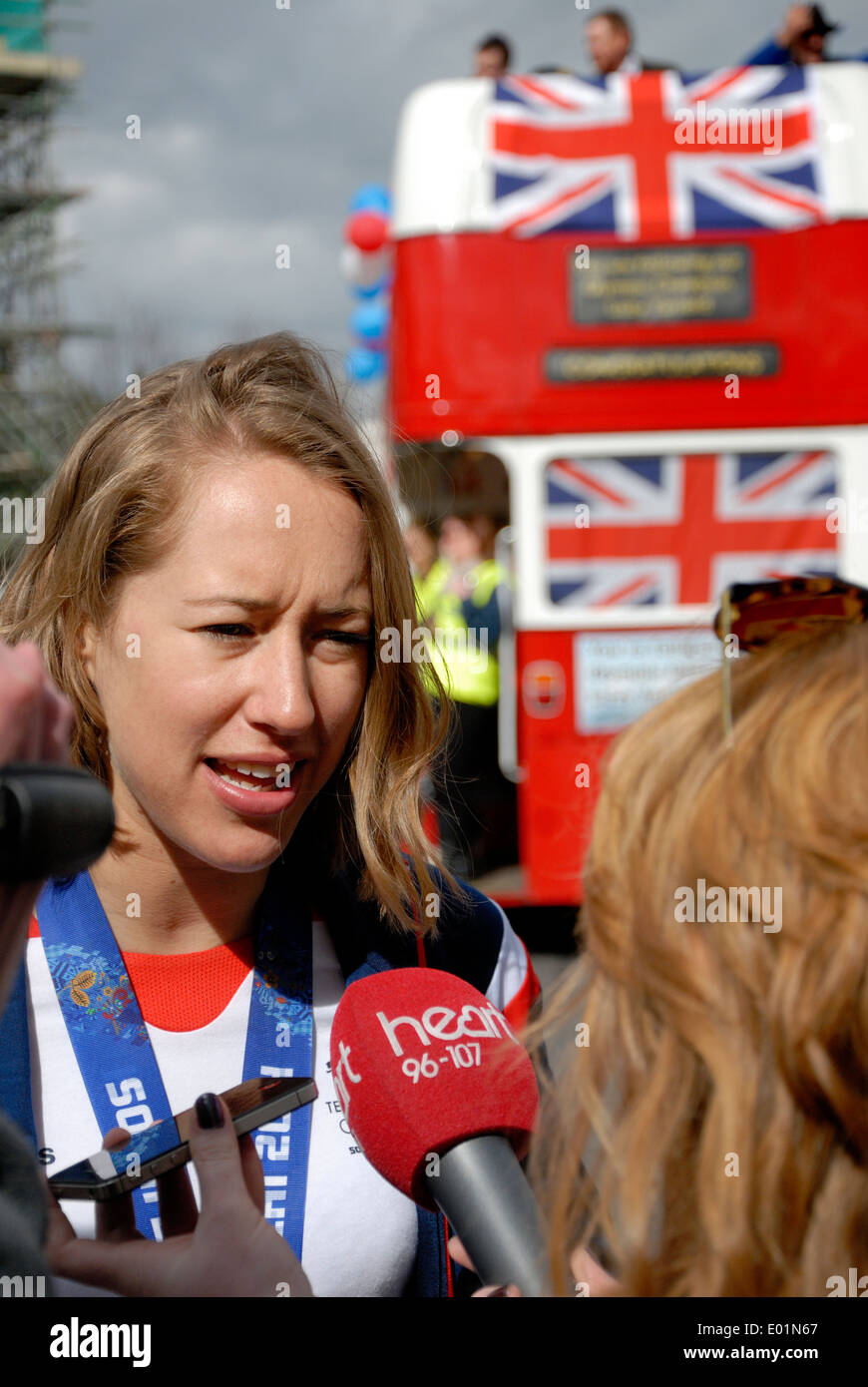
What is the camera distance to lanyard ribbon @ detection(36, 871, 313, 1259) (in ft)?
4.63

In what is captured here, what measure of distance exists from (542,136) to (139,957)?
4.75m

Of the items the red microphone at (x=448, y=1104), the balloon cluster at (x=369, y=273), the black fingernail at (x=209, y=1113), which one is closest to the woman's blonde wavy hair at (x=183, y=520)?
the red microphone at (x=448, y=1104)

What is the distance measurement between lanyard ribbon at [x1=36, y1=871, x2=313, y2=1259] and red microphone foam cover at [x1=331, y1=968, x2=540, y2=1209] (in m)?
0.16

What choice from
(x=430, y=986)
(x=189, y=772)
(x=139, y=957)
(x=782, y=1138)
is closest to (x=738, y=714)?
(x=782, y=1138)

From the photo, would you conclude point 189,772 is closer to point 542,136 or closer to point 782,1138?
point 782,1138

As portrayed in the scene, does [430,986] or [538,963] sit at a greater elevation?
[430,986]

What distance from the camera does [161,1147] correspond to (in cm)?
127

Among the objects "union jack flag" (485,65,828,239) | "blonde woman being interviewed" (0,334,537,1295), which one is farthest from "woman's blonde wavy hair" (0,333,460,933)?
"union jack flag" (485,65,828,239)

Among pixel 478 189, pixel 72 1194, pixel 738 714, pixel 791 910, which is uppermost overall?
pixel 478 189

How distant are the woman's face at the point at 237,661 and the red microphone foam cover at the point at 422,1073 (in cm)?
29

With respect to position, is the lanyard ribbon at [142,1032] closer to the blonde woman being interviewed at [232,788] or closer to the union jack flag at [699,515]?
the blonde woman being interviewed at [232,788]

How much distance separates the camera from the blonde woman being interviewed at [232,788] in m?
1.46

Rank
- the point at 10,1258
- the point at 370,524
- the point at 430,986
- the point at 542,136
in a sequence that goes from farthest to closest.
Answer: the point at 542,136 < the point at 370,524 < the point at 430,986 < the point at 10,1258

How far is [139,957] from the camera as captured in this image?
1579 mm
